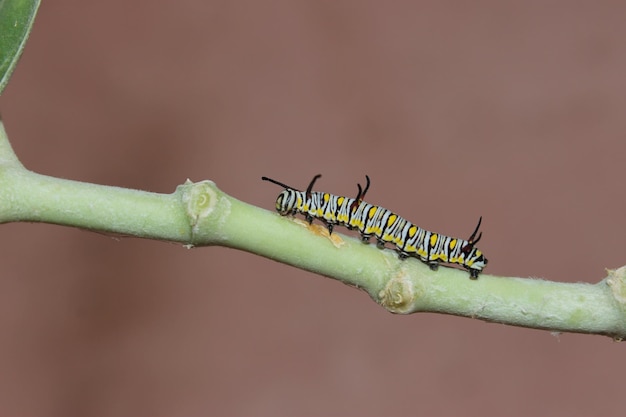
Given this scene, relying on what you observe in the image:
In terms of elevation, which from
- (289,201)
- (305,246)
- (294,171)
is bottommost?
(305,246)

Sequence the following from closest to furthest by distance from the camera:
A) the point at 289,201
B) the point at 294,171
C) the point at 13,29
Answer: the point at 13,29 < the point at 289,201 < the point at 294,171

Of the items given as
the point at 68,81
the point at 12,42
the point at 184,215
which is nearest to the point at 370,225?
the point at 184,215

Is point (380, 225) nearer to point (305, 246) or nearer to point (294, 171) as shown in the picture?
point (305, 246)

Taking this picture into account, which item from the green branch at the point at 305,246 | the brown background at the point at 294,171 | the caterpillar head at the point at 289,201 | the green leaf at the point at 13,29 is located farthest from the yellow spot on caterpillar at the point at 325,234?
the brown background at the point at 294,171

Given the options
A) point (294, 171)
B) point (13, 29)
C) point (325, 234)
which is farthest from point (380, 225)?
point (294, 171)

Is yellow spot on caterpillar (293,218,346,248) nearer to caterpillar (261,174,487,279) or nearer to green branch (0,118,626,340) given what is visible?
green branch (0,118,626,340)

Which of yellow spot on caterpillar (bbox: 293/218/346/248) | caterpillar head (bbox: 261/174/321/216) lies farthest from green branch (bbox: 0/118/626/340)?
caterpillar head (bbox: 261/174/321/216)
